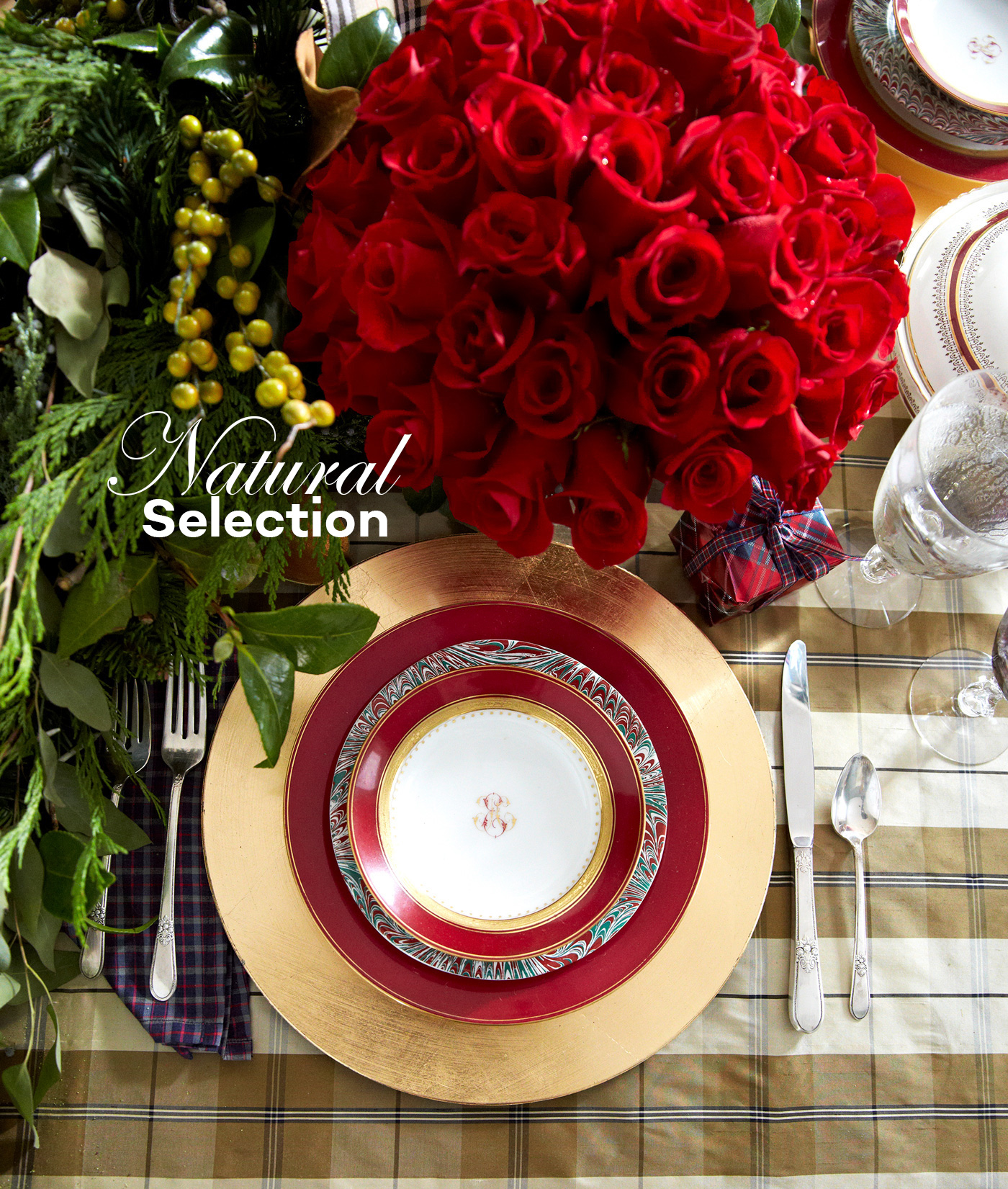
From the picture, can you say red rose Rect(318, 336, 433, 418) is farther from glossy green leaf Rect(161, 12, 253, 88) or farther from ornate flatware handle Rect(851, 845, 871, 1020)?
ornate flatware handle Rect(851, 845, 871, 1020)

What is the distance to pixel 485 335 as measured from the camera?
0.42 metres

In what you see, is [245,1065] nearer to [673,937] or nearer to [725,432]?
[673,937]

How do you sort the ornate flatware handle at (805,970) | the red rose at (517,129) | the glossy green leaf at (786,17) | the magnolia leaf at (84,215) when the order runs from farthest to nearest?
the ornate flatware handle at (805,970), the glossy green leaf at (786,17), the magnolia leaf at (84,215), the red rose at (517,129)

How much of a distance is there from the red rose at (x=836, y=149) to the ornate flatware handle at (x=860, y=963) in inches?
22.9

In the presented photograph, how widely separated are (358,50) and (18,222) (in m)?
0.24

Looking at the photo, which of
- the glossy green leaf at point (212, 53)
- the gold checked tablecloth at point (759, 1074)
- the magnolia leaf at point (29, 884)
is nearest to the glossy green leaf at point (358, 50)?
the glossy green leaf at point (212, 53)

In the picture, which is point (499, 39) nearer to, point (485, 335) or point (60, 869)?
point (485, 335)

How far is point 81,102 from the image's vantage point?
0.49m

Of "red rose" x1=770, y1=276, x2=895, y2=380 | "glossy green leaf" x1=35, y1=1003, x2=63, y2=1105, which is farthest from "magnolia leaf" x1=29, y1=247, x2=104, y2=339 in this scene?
"glossy green leaf" x1=35, y1=1003, x2=63, y2=1105

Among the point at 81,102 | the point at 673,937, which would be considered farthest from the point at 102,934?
the point at 81,102

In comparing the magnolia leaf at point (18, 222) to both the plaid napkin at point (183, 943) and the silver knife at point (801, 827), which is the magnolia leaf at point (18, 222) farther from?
the silver knife at point (801, 827)

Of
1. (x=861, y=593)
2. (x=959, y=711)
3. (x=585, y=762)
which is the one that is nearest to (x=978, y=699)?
(x=959, y=711)

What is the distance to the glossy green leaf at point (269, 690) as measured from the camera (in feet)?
1.65

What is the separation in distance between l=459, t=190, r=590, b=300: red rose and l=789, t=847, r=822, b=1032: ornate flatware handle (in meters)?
0.58
